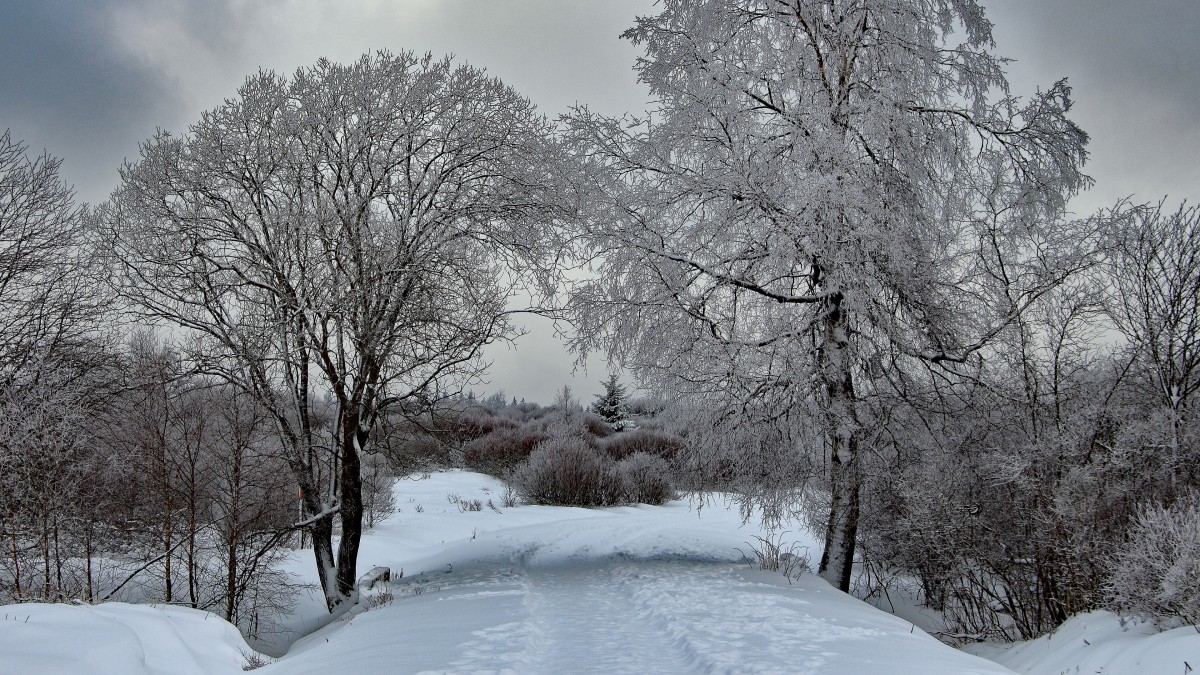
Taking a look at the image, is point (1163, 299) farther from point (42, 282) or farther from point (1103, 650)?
point (42, 282)

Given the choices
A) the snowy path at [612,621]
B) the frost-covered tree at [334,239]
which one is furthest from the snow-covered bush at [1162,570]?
the frost-covered tree at [334,239]

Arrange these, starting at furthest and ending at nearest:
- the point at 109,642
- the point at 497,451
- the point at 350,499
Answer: the point at 497,451 → the point at 350,499 → the point at 109,642

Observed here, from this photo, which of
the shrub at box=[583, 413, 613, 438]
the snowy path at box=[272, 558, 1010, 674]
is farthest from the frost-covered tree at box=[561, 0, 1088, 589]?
the shrub at box=[583, 413, 613, 438]

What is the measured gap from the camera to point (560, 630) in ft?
20.7

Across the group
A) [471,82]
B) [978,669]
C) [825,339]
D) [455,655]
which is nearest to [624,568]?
[825,339]

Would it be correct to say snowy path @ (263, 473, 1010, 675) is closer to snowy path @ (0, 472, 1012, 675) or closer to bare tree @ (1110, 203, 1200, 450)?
snowy path @ (0, 472, 1012, 675)

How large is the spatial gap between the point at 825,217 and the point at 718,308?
1.90 meters

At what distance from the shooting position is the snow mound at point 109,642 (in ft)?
16.2

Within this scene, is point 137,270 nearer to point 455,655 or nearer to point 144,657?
point 144,657

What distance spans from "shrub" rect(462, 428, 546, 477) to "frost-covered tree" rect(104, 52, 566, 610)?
18.7 metres

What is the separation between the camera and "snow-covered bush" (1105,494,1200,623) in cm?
576

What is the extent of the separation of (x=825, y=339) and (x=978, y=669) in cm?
448

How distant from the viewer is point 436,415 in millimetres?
10039

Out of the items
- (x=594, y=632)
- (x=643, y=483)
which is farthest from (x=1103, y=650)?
(x=643, y=483)
